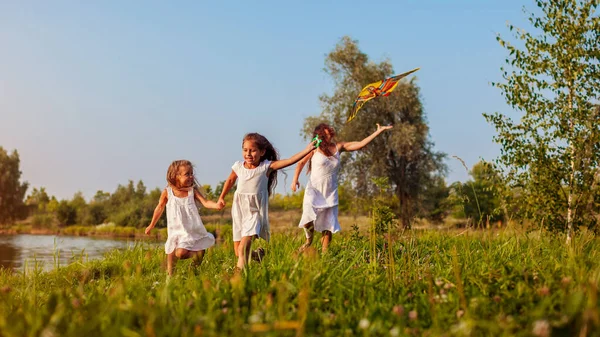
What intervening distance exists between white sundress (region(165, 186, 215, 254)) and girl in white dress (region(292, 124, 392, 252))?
5.27 feet

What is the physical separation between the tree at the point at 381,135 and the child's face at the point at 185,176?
61.5ft

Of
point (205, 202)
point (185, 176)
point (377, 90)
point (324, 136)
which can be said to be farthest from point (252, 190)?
point (377, 90)

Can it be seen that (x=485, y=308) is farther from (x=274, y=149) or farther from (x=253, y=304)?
(x=274, y=149)

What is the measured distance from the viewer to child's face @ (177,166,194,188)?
7.45 meters

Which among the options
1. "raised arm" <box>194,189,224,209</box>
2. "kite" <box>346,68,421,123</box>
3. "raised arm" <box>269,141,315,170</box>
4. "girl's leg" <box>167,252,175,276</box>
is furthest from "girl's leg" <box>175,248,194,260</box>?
"kite" <box>346,68,421,123</box>

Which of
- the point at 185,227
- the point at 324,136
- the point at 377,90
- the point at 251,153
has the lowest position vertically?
the point at 185,227

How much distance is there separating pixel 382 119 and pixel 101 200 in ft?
77.7

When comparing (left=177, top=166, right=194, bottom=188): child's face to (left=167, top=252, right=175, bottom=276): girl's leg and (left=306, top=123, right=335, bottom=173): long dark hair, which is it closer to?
(left=167, top=252, right=175, bottom=276): girl's leg

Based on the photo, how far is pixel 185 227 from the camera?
7410 mm

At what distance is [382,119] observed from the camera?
88.0 feet

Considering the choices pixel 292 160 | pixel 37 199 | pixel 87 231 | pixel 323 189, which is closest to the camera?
pixel 292 160

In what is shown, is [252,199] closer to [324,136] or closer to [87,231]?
[324,136]

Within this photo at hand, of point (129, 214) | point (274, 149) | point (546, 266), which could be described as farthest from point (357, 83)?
point (546, 266)

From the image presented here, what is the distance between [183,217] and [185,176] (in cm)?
55
